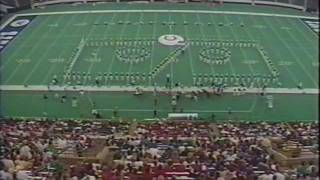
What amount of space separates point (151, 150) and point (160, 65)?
9.23m

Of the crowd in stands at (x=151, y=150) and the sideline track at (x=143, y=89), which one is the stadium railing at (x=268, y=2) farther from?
the crowd in stands at (x=151, y=150)

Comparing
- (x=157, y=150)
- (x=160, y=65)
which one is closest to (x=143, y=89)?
(x=160, y=65)

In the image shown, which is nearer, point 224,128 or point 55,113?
point 224,128

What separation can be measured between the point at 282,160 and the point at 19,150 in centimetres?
322

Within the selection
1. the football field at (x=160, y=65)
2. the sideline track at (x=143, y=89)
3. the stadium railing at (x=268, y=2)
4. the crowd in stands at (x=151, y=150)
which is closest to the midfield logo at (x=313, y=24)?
the football field at (x=160, y=65)

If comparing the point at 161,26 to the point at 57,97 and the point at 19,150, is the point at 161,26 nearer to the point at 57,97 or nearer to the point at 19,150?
the point at 57,97

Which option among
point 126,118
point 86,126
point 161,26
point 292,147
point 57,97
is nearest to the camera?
point 292,147

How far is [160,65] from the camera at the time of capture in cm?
1817

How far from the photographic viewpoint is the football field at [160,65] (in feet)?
50.4

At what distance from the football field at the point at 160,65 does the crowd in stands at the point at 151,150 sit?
227 cm

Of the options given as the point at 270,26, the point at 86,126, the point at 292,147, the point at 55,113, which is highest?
the point at 292,147

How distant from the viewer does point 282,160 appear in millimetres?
8258

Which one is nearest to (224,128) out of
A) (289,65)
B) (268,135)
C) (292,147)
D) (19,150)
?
(268,135)

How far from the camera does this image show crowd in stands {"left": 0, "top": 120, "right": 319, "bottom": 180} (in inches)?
280
